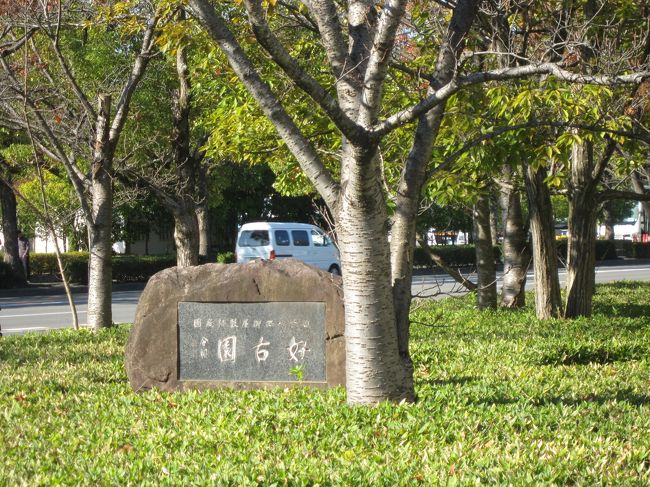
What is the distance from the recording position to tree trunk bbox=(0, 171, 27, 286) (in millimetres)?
28125

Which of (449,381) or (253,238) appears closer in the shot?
(449,381)

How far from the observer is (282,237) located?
25578 mm

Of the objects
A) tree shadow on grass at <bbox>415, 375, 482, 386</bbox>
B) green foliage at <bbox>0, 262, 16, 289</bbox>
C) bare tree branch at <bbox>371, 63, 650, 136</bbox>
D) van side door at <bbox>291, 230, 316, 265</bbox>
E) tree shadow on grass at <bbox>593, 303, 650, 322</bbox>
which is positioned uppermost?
bare tree branch at <bbox>371, 63, 650, 136</bbox>

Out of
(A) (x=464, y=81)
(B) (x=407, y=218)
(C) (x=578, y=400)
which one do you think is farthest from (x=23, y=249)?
(A) (x=464, y=81)

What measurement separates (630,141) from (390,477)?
25.9ft

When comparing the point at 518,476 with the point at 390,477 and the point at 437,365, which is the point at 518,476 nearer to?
the point at 390,477

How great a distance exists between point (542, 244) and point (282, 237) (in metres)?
13.1

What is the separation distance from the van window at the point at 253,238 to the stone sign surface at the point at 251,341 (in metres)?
17.4

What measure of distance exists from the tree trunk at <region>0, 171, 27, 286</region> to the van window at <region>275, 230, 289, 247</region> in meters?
8.41

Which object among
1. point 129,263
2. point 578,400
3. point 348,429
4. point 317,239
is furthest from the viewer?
point 129,263

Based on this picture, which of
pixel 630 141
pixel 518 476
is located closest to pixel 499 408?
pixel 518 476

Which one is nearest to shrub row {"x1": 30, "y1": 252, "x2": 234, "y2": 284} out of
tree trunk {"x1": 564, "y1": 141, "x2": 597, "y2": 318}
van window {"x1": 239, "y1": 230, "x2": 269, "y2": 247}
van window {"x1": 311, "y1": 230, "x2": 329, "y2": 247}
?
van window {"x1": 239, "y1": 230, "x2": 269, "y2": 247}

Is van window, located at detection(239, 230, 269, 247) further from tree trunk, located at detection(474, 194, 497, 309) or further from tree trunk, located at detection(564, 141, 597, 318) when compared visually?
tree trunk, located at detection(564, 141, 597, 318)

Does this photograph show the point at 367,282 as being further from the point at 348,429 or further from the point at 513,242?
the point at 513,242
